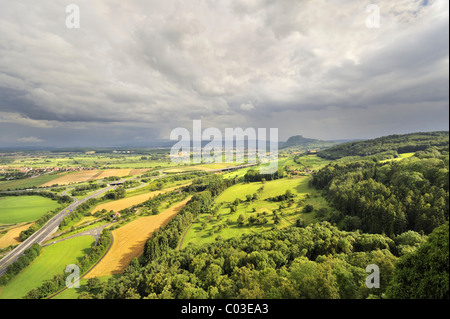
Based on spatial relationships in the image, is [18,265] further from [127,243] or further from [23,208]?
Answer: [23,208]

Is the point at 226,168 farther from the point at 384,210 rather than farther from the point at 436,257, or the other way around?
the point at 436,257

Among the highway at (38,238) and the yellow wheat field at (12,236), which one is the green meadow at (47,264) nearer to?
the highway at (38,238)

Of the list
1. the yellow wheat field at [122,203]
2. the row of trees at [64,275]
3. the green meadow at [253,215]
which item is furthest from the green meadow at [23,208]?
the green meadow at [253,215]

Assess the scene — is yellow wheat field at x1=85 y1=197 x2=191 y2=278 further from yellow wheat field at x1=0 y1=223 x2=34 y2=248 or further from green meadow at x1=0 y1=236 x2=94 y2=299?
yellow wheat field at x1=0 y1=223 x2=34 y2=248

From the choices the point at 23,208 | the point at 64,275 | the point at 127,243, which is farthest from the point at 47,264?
the point at 23,208
